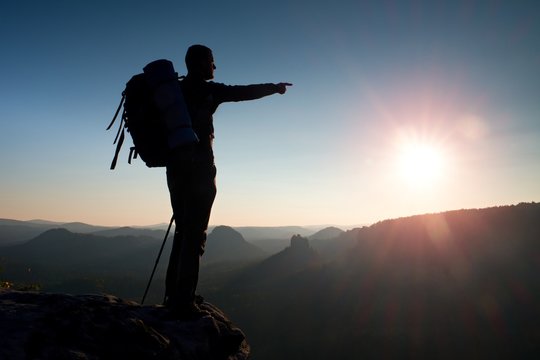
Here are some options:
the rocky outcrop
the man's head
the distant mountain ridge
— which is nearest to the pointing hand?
the man's head

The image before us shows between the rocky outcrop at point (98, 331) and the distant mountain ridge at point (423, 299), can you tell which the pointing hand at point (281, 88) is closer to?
the rocky outcrop at point (98, 331)

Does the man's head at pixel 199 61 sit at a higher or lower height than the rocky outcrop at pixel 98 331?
higher

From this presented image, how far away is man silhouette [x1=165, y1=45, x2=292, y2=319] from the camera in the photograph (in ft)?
14.4

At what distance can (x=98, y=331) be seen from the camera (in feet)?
10.4

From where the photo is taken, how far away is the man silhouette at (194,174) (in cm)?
440

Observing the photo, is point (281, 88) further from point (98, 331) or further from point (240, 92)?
point (98, 331)

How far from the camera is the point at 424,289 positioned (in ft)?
358

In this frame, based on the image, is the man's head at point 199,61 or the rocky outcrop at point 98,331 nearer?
the rocky outcrop at point 98,331

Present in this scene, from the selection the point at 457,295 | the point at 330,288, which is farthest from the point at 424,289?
the point at 330,288

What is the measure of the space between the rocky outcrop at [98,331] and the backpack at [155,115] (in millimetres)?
1807

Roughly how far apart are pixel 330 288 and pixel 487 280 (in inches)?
2041

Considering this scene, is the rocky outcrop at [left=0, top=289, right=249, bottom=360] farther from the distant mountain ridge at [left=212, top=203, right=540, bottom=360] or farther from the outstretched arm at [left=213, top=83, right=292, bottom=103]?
the distant mountain ridge at [left=212, top=203, right=540, bottom=360]

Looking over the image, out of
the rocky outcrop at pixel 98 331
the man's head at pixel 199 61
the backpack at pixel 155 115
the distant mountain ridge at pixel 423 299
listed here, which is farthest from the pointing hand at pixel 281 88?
the distant mountain ridge at pixel 423 299

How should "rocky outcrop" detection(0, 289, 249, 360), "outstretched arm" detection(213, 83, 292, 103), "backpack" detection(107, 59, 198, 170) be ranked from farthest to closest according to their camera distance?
"outstretched arm" detection(213, 83, 292, 103) < "backpack" detection(107, 59, 198, 170) < "rocky outcrop" detection(0, 289, 249, 360)
